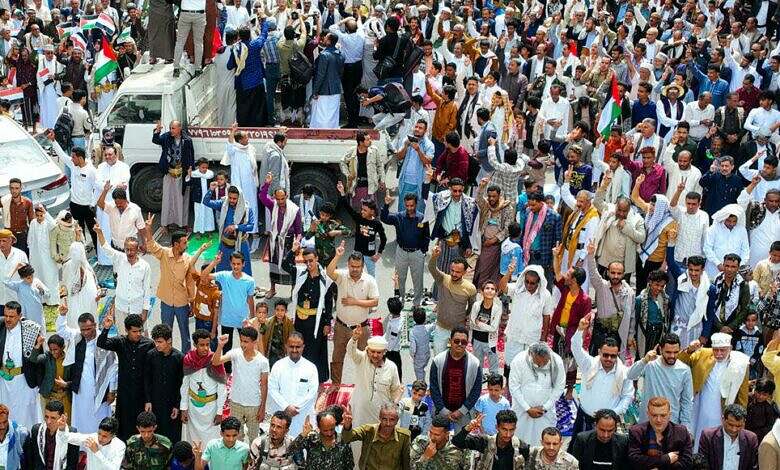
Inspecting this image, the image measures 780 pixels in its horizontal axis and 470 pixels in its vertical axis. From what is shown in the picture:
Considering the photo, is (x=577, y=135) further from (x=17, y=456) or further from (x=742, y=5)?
(x=742, y=5)

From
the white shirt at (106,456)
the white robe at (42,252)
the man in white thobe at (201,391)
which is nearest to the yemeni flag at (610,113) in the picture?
the white robe at (42,252)

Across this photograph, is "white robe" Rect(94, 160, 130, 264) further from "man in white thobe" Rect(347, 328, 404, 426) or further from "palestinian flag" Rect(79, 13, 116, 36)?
"palestinian flag" Rect(79, 13, 116, 36)

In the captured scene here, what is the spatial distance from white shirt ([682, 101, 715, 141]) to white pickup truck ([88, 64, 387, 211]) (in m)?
3.89

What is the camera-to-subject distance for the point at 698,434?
11328mm

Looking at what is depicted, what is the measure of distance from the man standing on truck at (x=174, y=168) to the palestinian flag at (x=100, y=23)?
666 cm

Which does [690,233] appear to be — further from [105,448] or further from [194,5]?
[194,5]

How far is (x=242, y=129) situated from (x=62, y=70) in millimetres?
5223

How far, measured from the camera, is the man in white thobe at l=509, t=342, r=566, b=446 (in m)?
10.9

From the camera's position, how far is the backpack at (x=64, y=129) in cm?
1777

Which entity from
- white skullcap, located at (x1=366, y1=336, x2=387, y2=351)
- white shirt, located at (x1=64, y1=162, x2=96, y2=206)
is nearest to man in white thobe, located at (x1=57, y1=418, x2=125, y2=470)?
white skullcap, located at (x1=366, y1=336, x2=387, y2=351)

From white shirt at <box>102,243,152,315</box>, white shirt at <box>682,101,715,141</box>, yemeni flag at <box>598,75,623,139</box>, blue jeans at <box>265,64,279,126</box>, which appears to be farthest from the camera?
blue jeans at <box>265,64,279,126</box>

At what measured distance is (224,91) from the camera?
18172mm

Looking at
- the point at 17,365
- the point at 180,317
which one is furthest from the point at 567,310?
the point at 17,365

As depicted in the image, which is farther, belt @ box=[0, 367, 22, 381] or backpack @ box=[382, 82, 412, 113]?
backpack @ box=[382, 82, 412, 113]
